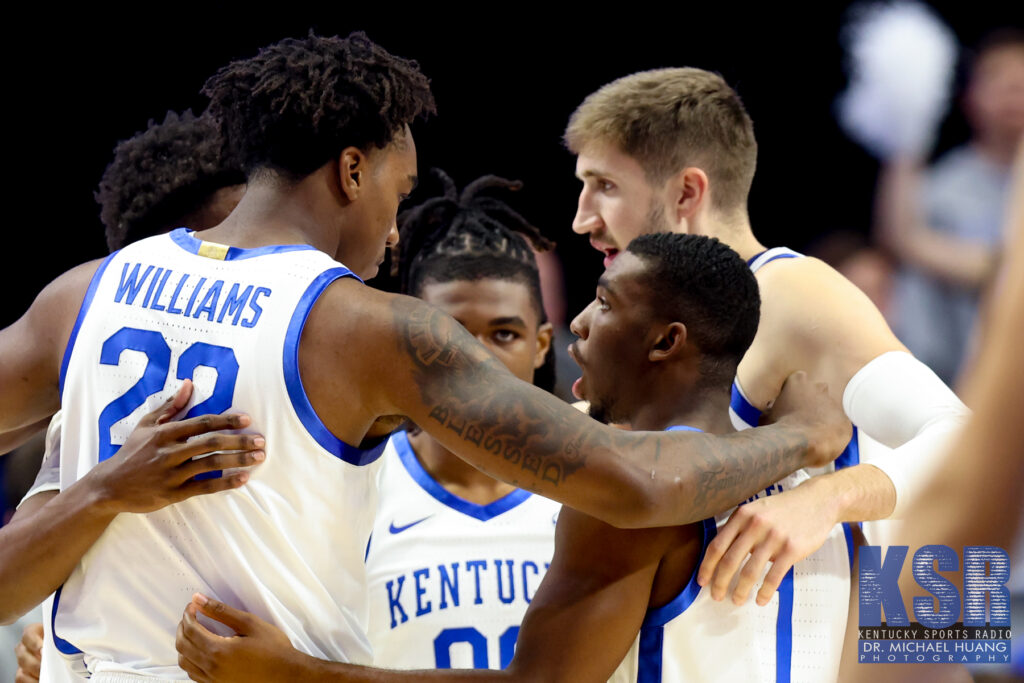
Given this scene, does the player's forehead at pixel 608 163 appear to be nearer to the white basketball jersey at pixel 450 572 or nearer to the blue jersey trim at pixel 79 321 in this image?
the white basketball jersey at pixel 450 572

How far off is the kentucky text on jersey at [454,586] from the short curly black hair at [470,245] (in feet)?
2.81

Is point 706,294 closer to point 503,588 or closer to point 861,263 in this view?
point 503,588

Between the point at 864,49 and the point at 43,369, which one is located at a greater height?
the point at 864,49

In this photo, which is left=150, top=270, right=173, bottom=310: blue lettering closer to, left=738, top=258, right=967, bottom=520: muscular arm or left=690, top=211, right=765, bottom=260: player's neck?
left=738, top=258, right=967, bottom=520: muscular arm

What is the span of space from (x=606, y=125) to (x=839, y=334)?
110cm

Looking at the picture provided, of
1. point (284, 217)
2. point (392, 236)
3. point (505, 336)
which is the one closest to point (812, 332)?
point (505, 336)

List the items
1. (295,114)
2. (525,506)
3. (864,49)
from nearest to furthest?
(295,114) → (525,506) → (864,49)

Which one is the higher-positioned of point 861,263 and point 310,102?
point 861,263

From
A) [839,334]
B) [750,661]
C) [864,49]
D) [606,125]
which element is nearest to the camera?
[750,661]

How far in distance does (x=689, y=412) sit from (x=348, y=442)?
66 cm

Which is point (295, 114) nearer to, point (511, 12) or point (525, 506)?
point (525, 506)

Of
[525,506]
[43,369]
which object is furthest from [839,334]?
[43,369]

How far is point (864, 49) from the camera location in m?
5.51

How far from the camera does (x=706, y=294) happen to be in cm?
213
